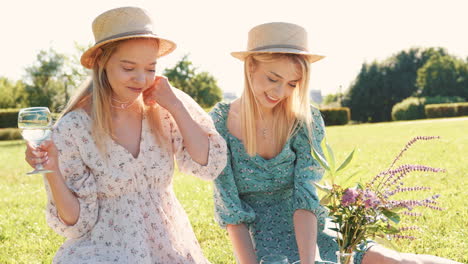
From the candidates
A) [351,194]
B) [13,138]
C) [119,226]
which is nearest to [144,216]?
[119,226]

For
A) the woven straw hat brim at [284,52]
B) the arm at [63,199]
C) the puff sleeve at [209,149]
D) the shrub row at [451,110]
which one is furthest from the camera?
the shrub row at [451,110]

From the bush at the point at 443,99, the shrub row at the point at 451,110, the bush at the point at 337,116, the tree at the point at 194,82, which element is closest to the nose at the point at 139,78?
the bush at the point at 337,116

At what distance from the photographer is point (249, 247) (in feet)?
10.8

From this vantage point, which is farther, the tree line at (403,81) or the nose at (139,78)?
the tree line at (403,81)

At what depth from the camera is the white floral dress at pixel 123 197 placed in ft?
9.50

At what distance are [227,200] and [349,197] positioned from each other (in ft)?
3.89

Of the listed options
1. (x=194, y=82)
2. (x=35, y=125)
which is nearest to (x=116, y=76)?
(x=35, y=125)

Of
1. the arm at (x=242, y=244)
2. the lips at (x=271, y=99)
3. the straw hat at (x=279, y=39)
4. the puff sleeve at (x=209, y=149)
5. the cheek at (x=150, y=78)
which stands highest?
the straw hat at (x=279, y=39)

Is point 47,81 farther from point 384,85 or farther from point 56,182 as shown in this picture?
point 56,182

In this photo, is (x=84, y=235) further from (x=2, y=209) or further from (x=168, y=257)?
(x=2, y=209)

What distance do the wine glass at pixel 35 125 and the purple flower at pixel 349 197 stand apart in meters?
1.40

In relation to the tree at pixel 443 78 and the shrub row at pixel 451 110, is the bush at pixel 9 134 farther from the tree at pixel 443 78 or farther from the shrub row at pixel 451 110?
the tree at pixel 443 78

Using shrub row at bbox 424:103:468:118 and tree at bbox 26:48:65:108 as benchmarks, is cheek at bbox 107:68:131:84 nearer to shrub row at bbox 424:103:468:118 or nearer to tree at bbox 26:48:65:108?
shrub row at bbox 424:103:468:118

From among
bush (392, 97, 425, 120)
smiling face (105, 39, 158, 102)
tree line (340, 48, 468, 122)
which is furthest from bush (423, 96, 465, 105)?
smiling face (105, 39, 158, 102)
